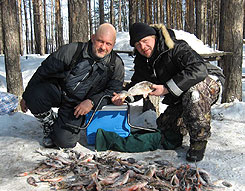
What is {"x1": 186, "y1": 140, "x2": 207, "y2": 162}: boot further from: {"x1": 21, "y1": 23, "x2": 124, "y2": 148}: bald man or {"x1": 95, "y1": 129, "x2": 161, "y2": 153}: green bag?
{"x1": 21, "y1": 23, "x2": 124, "y2": 148}: bald man

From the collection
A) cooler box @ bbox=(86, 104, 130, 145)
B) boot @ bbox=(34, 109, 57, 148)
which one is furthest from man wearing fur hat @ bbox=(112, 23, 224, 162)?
boot @ bbox=(34, 109, 57, 148)

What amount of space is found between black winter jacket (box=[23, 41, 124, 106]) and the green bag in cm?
41

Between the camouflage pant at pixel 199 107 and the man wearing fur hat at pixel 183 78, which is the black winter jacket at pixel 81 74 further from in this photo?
the camouflage pant at pixel 199 107

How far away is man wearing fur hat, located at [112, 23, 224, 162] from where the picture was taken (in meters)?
2.35

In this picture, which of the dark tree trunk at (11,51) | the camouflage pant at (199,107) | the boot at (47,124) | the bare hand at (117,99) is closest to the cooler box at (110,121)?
the bare hand at (117,99)

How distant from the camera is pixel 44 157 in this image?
2.56m

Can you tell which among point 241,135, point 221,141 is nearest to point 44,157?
point 221,141

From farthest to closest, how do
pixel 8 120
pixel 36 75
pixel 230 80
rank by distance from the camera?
pixel 230 80
pixel 8 120
pixel 36 75

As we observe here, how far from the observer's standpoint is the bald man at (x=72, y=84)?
2.65 metres

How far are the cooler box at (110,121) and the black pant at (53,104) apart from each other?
171mm

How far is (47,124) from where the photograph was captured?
2.88 m

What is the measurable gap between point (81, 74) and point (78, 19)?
1.97m

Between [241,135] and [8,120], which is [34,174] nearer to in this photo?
[8,120]

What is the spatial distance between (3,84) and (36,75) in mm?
5076
